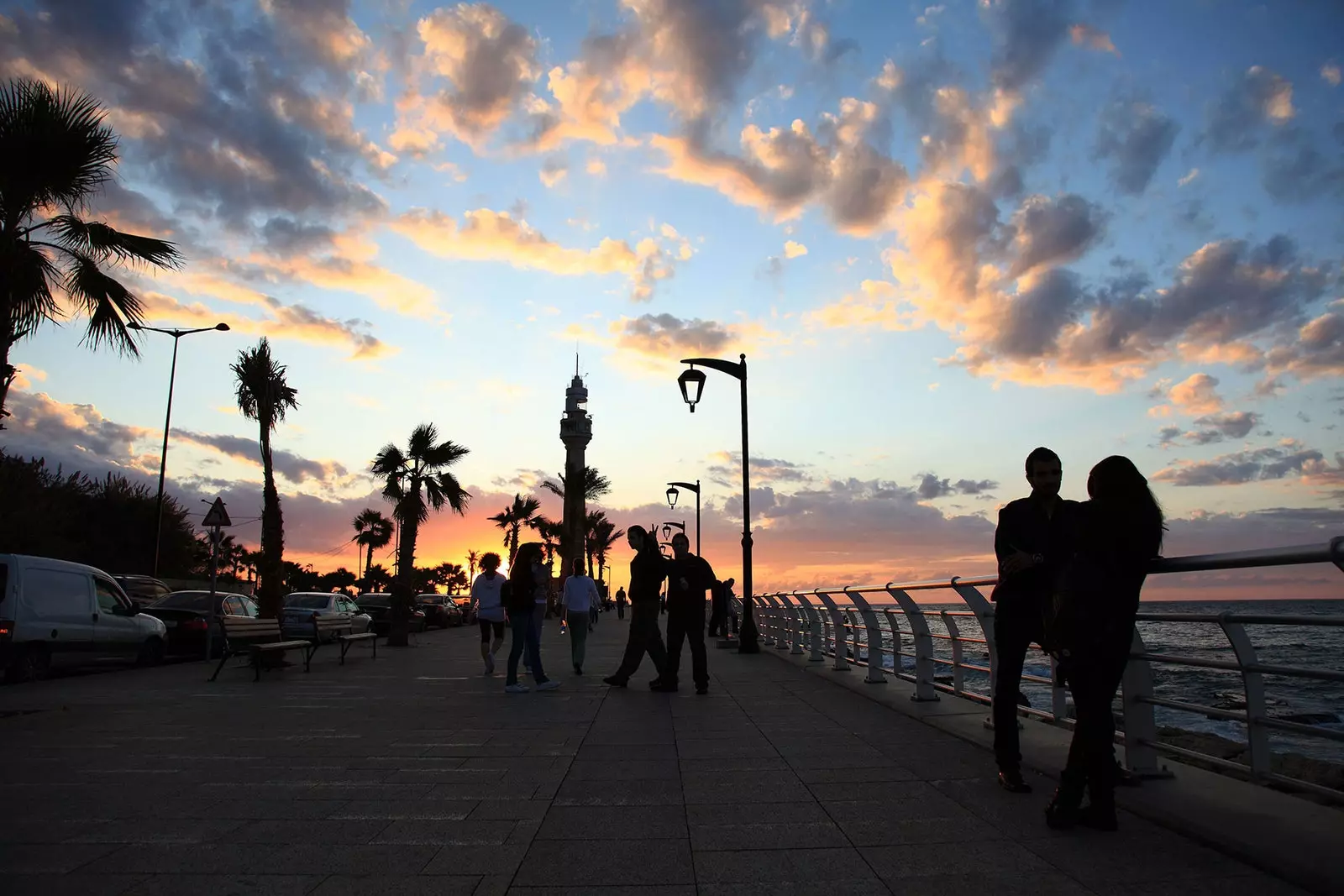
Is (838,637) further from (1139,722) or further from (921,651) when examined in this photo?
(1139,722)

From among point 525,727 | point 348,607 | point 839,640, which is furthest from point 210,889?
point 348,607

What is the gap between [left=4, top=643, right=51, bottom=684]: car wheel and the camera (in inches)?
516

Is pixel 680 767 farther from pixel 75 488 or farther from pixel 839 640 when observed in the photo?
pixel 75 488

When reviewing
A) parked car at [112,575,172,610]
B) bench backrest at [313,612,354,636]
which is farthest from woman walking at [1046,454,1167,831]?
parked car at [112,575,172,610]

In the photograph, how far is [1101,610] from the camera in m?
4.50

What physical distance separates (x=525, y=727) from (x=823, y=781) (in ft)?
11.9

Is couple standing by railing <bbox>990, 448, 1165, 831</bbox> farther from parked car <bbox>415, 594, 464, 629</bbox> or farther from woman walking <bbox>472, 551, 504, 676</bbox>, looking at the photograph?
parked car <bbox>415, 594, 464, 629</bbox>

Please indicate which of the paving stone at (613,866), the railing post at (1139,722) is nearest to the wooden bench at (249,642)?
the paving stone at (613,866)

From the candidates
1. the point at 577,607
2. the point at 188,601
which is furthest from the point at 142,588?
the point at 577,607

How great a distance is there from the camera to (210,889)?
3.86 m

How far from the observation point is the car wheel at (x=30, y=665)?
13094 mm

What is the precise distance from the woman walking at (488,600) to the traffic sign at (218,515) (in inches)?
230

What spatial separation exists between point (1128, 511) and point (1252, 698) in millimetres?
1217

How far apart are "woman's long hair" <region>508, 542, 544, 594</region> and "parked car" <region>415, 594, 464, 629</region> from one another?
30049 millimetres
